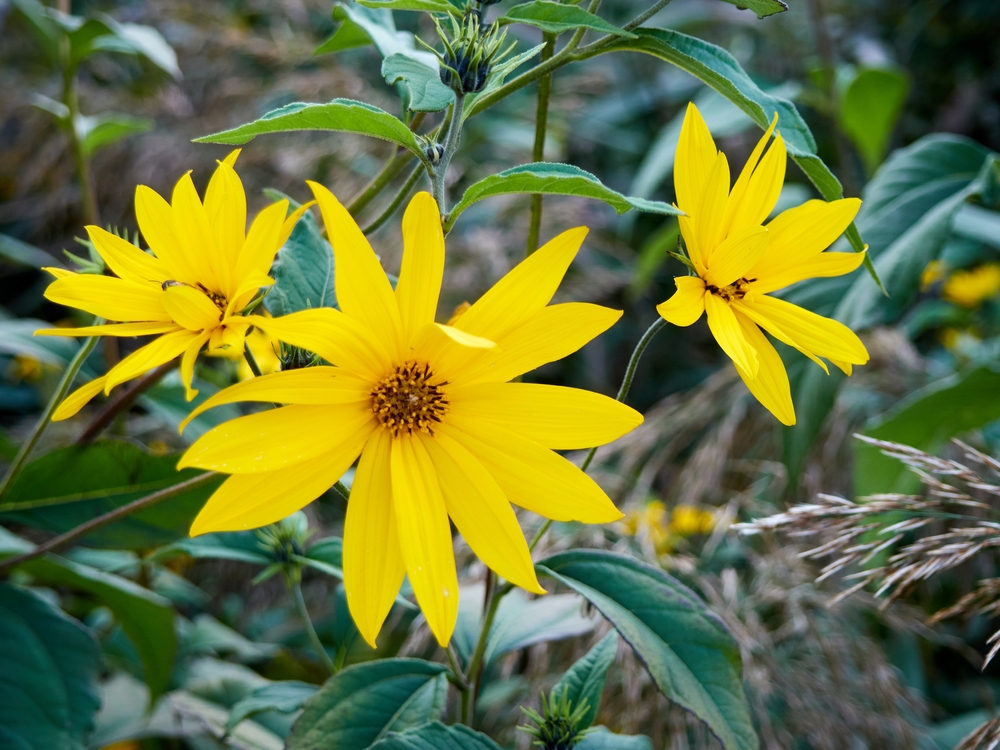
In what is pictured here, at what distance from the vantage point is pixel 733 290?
0.45 meters

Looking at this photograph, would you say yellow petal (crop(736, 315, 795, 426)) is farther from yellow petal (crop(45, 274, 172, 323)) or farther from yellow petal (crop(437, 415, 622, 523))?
yellow petal (crop(45, 274, 172, 323))

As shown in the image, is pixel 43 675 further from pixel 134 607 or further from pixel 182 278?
pixel 182 278

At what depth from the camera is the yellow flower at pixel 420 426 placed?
364 mm

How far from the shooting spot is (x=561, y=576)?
50 cm

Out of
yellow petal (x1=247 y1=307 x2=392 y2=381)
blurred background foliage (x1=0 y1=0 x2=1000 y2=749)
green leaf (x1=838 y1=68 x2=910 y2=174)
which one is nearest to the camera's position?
yellow petal (x1=247 y1=307 x2=392 y2=381)

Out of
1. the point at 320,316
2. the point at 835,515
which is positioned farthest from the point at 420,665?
the point at 835,515

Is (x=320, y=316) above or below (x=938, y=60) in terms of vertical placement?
below

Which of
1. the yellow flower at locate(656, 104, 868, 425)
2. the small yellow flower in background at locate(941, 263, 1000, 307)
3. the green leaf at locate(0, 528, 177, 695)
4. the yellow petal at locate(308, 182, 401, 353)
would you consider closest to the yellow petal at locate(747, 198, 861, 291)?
the yellow flower at locate(656, 104, 868, 425)

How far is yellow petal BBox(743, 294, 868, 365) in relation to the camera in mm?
435

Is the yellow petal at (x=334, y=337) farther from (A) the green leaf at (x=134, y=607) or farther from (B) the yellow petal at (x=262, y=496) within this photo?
(A) the green leaf at (x=134, y=607)

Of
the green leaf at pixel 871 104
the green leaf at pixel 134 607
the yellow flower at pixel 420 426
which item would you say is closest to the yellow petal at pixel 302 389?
the yellow flower at pixel 420 426

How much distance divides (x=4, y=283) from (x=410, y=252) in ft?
6.40

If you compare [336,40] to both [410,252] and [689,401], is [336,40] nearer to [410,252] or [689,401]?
[410,252]

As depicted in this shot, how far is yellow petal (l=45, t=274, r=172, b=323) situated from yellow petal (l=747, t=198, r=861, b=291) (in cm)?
34
